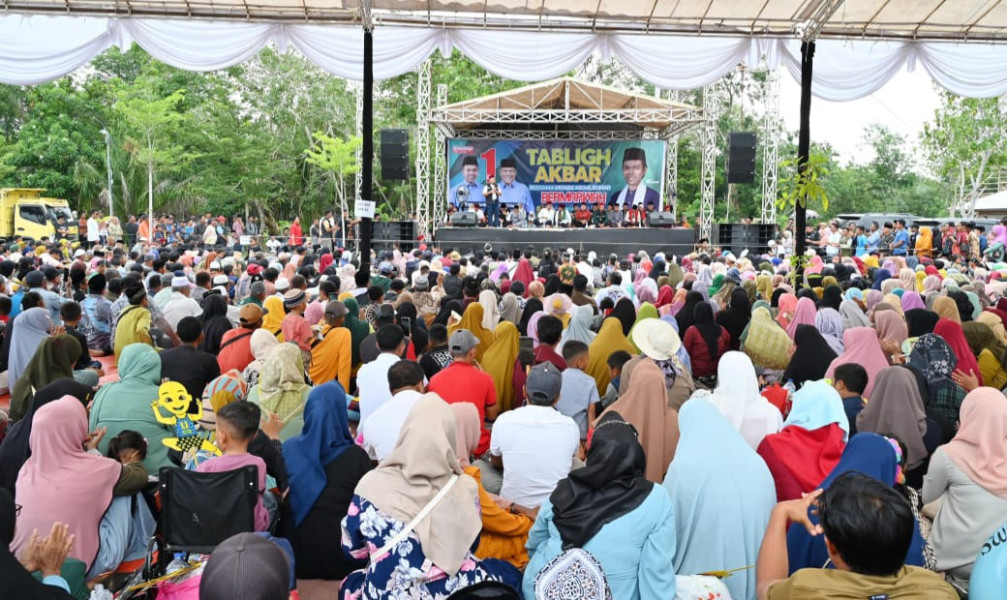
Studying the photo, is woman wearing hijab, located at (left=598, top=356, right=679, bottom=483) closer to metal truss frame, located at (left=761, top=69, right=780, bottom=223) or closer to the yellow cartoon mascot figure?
the yellow cartoon mascot figure

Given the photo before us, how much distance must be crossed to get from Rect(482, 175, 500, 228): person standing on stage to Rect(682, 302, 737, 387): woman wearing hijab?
49.7 ft

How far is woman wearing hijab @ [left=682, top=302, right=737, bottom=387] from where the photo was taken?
6375 mm

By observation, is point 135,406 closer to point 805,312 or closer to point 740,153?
point 805,312

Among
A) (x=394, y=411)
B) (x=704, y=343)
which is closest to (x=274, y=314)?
(x=394, y=411)

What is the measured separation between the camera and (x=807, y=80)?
28.9 ft

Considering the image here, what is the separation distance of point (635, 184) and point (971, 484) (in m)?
19.2

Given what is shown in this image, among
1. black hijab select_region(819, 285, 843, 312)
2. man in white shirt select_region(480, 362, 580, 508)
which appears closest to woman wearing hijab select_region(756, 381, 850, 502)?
man in white shirt select_region(480, 362, 580, 508)

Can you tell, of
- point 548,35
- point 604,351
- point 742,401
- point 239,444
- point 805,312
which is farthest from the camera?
point 548,35

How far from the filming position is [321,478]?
346 centimetres

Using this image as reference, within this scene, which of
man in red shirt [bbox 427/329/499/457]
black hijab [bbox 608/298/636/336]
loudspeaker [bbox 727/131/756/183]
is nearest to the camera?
man in red shirt [bbox 427/329/499/457]

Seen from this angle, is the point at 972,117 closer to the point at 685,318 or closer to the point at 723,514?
A: the point at 685,318

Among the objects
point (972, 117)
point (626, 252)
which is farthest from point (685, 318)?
point (972, 117)

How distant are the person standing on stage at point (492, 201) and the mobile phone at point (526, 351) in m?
14.5

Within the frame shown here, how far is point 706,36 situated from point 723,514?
23.6 ft
